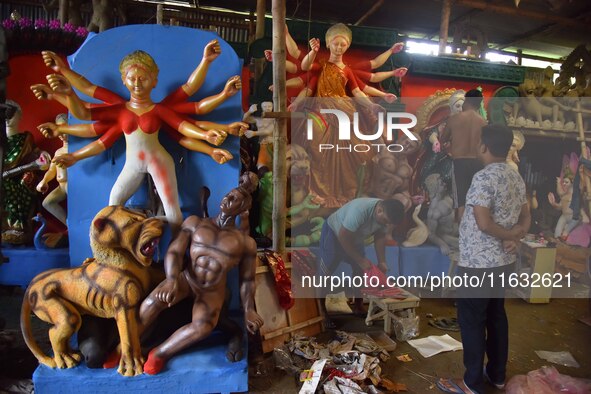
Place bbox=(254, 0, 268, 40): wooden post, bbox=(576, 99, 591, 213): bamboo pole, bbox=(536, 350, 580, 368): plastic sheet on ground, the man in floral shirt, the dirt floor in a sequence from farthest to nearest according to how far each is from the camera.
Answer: bbox=(254, 0, 268, 40): wooden post → bbox=(576, 99, 591, 213): bamboo pole → bbox=(536, 350, 580, 368): plastic sheet on ground → the dirt floor → the man in floral shirt

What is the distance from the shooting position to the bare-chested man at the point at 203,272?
6.63 feet

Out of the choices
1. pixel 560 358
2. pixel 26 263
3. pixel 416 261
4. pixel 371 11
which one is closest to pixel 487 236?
pixel 560 358

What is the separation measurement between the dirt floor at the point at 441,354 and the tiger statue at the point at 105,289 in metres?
0.64

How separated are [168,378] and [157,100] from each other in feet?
5.19

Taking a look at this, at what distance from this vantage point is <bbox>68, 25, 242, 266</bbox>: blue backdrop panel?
2.26 metres

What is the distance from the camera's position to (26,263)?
3.33 metres

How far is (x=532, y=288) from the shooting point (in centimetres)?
414

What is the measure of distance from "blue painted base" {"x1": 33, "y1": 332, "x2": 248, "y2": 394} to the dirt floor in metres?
0.41

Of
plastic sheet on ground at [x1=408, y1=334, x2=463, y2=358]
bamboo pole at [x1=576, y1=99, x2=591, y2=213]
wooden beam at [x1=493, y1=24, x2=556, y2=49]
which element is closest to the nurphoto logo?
plastic sheet on ground at [x1=408, y1=334, x2=463, y2=358]

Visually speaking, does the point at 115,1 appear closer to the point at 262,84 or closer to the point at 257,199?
the point at 262,84

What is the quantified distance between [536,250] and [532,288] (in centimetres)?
42

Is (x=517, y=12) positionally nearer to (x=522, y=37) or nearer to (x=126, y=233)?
(x=522, y=37)

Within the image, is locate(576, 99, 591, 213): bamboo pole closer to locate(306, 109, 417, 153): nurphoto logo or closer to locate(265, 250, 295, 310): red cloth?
locate(306, 109, 417, 153): nurphoto logo

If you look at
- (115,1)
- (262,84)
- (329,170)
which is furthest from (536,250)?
(115,1)
